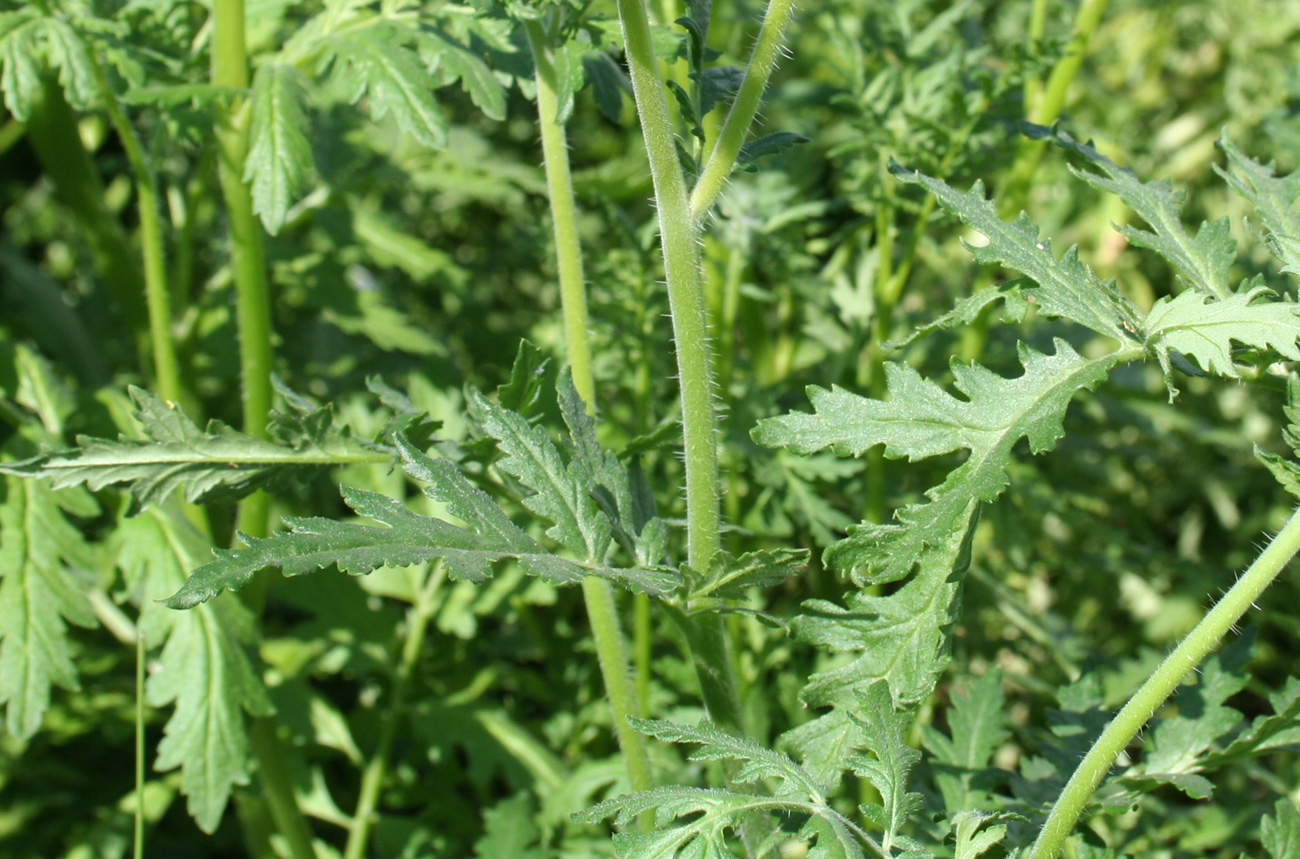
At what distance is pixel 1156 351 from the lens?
106 cm

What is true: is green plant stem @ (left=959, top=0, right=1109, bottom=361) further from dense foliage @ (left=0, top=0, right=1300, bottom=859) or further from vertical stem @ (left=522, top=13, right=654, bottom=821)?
vertical stem @ (left=522, top=13, right=654, bottom=821)

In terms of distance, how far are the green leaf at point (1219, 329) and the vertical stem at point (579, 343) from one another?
25.6 inches

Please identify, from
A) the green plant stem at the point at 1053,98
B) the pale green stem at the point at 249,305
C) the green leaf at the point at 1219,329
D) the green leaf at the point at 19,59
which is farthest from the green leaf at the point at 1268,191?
the green leaf at the point at 19,59

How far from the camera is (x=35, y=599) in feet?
5.20

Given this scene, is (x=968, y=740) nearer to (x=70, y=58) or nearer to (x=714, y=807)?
(x=714, y=807)

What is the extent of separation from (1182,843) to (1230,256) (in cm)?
96

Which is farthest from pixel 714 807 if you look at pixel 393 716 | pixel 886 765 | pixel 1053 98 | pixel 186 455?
pixel 1053 98

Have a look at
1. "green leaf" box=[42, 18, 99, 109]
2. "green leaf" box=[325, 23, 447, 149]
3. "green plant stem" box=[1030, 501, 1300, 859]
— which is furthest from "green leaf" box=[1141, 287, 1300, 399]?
"green leaf" box=[42, 18, 99, 109]

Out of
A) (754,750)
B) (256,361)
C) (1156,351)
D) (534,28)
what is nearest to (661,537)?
(754,750)

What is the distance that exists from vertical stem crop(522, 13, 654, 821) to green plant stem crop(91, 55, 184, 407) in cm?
65

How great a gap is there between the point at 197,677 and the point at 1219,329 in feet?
4.44

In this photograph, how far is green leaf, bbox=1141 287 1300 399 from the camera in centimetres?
101

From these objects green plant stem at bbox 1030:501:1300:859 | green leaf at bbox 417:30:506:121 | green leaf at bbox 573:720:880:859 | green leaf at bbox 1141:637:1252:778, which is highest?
green leaf at bbox 417:30:506:121

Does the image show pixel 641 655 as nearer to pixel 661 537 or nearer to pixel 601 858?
pixel 601 858
